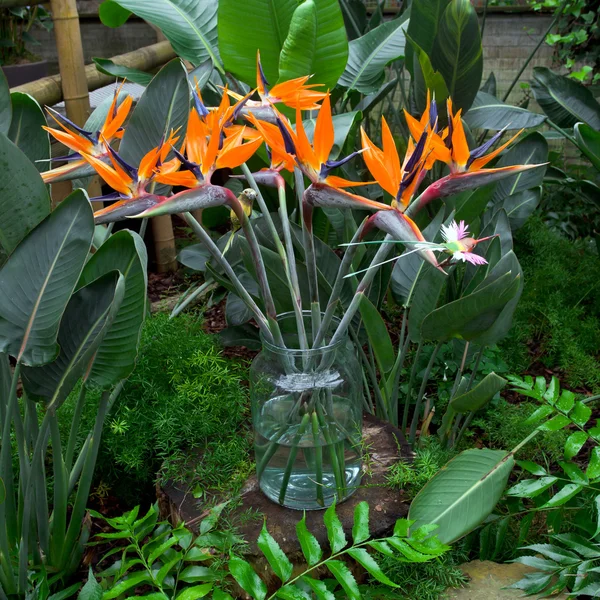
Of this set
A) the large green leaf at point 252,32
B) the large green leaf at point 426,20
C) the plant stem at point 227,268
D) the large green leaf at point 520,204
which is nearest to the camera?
the plant stem at point 227,268

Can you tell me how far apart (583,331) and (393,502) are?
1176 mm

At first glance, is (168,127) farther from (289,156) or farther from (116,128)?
(289,156)

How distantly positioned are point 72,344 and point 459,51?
1.31 metres

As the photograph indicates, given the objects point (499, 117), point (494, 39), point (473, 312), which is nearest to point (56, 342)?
point (473, 312)

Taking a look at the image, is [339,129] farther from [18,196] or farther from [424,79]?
[18,196]

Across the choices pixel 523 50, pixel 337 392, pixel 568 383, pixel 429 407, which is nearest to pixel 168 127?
pixel 337 392

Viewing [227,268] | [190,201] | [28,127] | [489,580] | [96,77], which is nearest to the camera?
[190,201]

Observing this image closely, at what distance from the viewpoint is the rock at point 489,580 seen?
1.33 metres

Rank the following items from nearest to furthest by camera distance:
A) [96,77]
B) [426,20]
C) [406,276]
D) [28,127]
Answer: [28,127]
[406,276]
[426,20]
[96,77]

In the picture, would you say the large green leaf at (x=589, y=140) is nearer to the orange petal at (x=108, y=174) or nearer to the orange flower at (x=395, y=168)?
the orange flower at (x=395, y=168)

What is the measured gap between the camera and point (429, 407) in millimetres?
1964

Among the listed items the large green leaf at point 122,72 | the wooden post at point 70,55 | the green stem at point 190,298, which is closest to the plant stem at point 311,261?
the green stem at point 190,298

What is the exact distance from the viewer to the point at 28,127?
4.07 ft

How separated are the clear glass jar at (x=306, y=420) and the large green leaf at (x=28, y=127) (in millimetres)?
526
